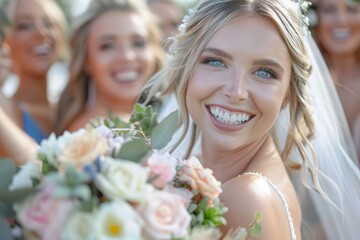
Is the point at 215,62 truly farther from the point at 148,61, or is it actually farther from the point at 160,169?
the point at 148,61

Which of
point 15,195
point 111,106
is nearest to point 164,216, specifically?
point 15,195

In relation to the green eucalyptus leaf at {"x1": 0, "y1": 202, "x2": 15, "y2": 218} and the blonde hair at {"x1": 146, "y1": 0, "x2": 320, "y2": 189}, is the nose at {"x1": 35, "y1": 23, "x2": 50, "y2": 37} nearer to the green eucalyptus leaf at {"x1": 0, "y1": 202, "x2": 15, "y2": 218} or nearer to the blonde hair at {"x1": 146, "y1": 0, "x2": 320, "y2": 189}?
the blonde hair at {"x1": 146, "y1": 0, "x2": 320, "y2": 189}

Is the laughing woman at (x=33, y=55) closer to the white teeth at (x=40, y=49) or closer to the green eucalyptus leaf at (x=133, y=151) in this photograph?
the white teeth at (x=40, y=49)

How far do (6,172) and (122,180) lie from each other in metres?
0.38

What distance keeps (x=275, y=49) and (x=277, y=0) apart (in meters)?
0.28

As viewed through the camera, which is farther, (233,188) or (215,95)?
(215,95)

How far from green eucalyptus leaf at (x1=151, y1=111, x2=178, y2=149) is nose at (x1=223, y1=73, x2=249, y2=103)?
0.51 meters

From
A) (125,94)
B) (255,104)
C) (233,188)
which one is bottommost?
(125,94)

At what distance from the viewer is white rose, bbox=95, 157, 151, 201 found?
1992 mm

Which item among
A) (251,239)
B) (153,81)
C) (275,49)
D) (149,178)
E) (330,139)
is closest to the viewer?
(149,178)

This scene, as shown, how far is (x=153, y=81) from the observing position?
3.96m

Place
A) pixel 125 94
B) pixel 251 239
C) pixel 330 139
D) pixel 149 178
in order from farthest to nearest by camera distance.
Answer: pixel 125 94
pixel 330 139
pixel 251 239
pixel 149 178

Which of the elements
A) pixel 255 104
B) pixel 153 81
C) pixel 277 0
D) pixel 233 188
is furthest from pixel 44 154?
pixel 153 81

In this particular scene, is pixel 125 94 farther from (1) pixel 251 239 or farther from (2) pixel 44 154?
(2) pixel 44 154
